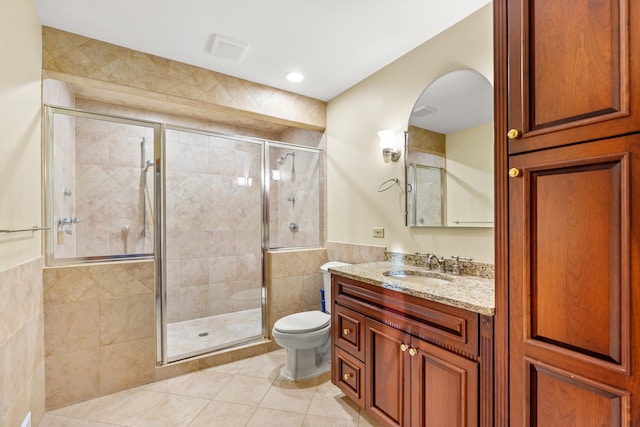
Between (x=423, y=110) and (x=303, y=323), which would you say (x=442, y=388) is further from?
(x=423, y=110)

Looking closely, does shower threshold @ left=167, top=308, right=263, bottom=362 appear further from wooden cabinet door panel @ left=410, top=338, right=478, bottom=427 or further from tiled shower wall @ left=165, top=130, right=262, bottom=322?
wooden cabinet door panel @ left=410, top=338, right=478, bottom=427

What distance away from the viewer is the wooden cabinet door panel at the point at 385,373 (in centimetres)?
154

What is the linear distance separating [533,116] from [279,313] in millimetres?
2538

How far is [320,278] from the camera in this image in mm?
3133

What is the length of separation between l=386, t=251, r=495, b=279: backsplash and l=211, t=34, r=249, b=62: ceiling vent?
6.38 ft

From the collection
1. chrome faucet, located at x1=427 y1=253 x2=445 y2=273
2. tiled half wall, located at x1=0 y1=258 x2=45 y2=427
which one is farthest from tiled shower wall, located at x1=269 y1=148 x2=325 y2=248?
tiled half wall, located at x1=0 y1=258 x2=45 y2=427

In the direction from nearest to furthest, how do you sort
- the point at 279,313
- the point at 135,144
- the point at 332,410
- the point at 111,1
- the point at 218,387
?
the point at 111,1
the point at 332,410
the point at 218,387
the point at 135,144
the point at 279,313

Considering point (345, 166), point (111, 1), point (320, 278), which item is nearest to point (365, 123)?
point (345, 166)

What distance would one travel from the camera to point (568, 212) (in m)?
0.96

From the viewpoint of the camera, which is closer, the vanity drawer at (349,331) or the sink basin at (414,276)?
the vanity drawer at (349,331)

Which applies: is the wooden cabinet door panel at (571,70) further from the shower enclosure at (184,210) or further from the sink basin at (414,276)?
the shower enclosure at (184,210)

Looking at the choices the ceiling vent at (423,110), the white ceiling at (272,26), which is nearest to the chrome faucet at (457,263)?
the ceiling vent at (423,110)

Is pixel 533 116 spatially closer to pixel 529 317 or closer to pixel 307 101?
pixel 529 317

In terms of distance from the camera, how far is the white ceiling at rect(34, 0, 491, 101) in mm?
1811
